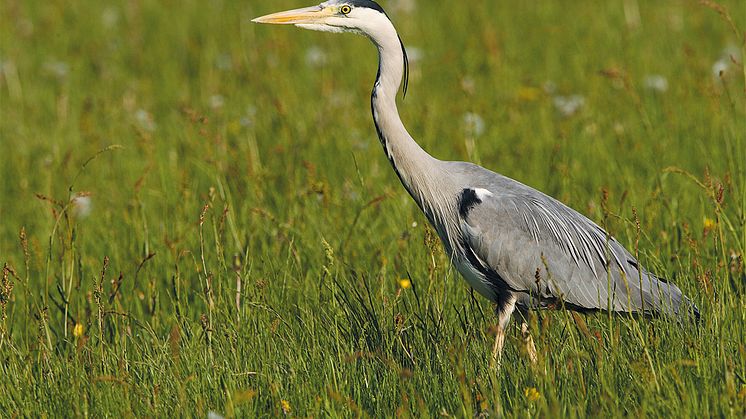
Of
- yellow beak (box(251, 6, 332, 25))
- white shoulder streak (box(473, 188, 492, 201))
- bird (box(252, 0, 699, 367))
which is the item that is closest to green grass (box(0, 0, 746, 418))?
bird (box(252, 0, 699, 367))

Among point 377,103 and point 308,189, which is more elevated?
point 377,103

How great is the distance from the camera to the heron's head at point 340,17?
174 inches

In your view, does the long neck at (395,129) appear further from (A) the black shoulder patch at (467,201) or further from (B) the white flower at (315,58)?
(B) the white flower at (315,58)

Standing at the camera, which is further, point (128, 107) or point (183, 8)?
point (183, 8)

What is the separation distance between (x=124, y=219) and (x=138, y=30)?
4.40m

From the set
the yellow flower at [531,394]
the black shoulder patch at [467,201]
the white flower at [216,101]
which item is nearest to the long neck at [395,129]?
the black shoulder patch at [467,201]

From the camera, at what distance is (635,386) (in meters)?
3.33

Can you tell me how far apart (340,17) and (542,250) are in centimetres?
132

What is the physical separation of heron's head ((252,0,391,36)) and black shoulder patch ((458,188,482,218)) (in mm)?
792

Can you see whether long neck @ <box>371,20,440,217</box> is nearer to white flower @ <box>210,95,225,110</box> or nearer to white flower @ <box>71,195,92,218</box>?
white flower @ <box>71,195,92,218</box>

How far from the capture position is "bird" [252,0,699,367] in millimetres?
4434

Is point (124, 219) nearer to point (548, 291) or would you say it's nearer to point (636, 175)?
point (548, 291)

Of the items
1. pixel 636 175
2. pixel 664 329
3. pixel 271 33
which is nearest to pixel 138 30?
pixel 271 33

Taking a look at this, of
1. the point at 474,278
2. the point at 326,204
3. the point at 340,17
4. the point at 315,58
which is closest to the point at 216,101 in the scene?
the point at 315,58
